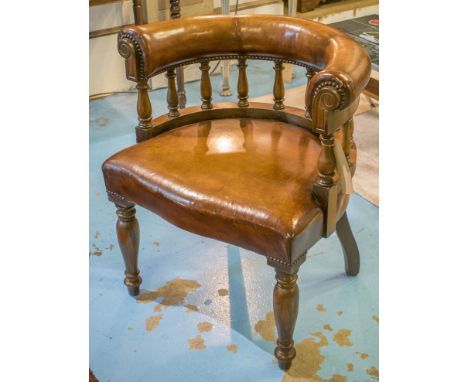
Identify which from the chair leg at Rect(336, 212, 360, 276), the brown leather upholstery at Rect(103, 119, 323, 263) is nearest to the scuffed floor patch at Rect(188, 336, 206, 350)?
the brown leather upholstery at Rect(103, 119, 323, 263)

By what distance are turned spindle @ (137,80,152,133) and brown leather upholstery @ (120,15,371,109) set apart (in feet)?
0.13

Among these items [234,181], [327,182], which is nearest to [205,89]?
[234,181]

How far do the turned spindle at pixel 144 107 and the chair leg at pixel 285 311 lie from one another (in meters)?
0.63

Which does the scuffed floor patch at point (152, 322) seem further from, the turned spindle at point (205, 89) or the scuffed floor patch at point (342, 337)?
the turned spindle at point (205, 89)

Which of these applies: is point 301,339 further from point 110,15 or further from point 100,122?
point 110,15

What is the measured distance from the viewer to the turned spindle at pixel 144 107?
1.77 meters

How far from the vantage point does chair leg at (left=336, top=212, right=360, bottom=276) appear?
1920 mm

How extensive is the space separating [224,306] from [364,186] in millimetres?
894

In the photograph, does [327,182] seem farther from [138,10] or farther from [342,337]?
[138,10]

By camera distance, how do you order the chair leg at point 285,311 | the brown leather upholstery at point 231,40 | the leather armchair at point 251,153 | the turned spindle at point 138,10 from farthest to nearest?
the turned spindle at point 138,10 < the brown leather upholstery at point 231,40 < the chair leg at point 285,311 < the leather armchair at point 251,153

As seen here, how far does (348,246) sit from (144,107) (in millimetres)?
781

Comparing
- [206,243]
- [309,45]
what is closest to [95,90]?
[206,243]

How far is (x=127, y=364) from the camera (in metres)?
1.75

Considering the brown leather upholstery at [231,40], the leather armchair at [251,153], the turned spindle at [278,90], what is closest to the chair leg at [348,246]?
the leather armchair at [251,153]
